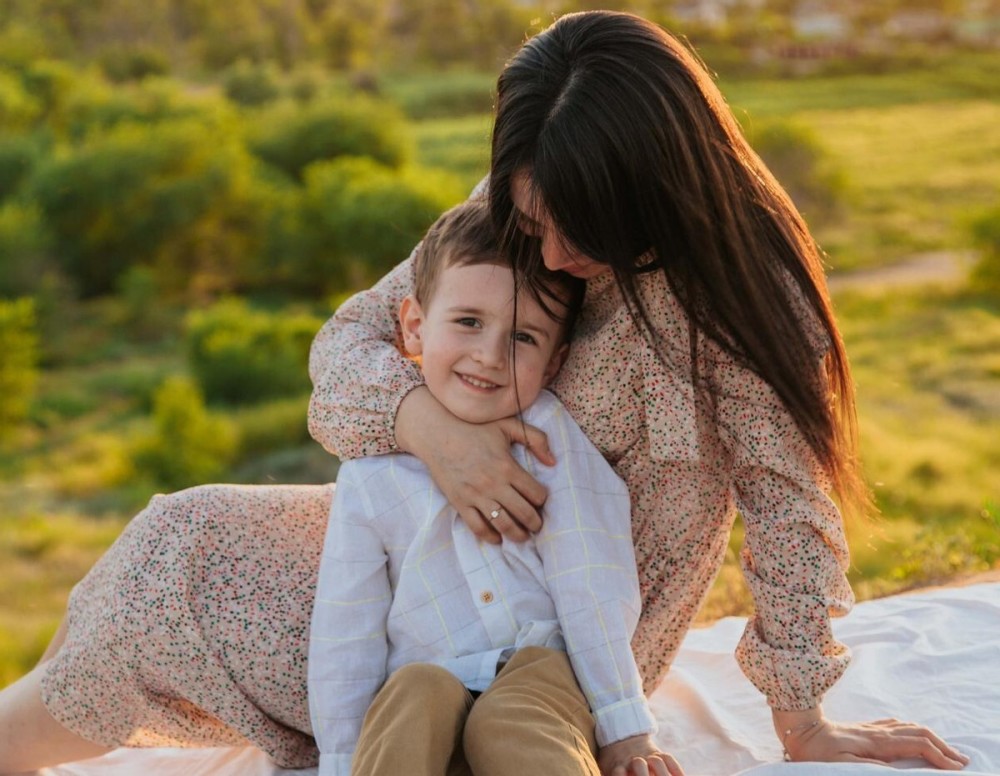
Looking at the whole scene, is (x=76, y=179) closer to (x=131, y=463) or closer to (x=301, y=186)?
(x=301, y=186)

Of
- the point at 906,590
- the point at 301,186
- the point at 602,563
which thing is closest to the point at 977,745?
the point at 602,563

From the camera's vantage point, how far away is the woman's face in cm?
162

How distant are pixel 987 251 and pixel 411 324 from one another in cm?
951

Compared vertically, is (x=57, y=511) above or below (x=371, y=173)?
below

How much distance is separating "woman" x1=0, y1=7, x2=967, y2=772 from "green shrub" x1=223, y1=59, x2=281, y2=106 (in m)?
17.3

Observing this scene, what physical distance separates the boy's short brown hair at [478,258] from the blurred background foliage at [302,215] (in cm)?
14

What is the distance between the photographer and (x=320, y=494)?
2.07 meters

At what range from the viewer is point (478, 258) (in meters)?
1.81

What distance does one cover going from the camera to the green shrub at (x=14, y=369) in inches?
372

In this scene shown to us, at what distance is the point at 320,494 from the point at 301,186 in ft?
43.4

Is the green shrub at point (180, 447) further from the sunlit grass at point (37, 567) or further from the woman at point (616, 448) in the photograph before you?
the woman at point (616, 448)

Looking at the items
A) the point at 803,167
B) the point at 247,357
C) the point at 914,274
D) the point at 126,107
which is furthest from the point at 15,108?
the point at 914,274

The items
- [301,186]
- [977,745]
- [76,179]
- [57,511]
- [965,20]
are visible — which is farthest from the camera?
[965,20]

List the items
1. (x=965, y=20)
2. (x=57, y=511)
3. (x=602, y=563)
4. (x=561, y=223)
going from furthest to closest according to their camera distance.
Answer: (x=965, y=20) < (x=57, y=511) < (x=602, y=563) < (x=561, y=223)
